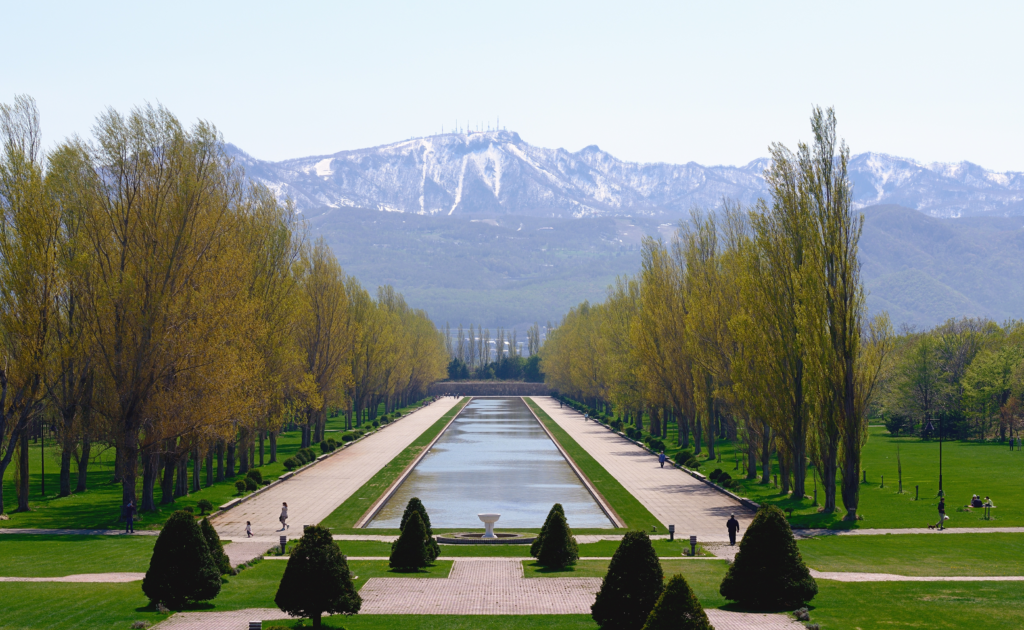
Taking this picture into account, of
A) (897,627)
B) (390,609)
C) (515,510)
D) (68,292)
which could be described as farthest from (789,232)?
(68,292)

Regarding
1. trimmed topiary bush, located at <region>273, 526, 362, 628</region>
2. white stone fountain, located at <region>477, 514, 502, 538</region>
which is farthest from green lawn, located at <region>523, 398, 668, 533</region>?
trimmed topiary bush, located at <region>273, 526, 362, 628</region>

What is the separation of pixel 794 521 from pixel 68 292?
2793 cm

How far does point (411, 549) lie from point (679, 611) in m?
11.2

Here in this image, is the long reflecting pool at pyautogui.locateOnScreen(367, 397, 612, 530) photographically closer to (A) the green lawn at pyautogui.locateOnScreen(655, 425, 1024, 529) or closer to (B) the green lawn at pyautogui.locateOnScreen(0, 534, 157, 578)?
(A) the green lawn at pyautogui.locateOnScreen(655, 425, 1024, 529)

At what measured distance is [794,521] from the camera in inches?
1289

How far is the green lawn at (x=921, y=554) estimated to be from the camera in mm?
24438

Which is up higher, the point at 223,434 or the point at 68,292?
the point at 68,292

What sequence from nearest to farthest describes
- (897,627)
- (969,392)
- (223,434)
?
(897,627) → (223,434) → (969,392)

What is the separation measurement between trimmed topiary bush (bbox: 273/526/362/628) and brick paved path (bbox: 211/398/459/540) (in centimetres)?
1272

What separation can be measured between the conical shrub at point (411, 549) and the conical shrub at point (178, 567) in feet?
19.1

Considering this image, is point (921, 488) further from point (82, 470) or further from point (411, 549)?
point (82, 470)

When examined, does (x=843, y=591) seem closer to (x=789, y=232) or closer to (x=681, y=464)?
(x=789, y=232)

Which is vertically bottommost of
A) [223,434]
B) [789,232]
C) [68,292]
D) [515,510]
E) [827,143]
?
[515,510]

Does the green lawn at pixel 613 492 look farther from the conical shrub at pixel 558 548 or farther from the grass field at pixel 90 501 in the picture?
the grass field at pixel 90 501
